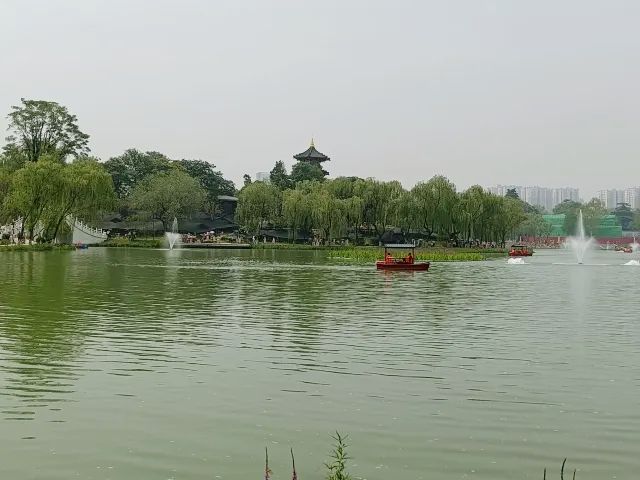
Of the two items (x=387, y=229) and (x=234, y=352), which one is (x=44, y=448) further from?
(x=387, y=229)

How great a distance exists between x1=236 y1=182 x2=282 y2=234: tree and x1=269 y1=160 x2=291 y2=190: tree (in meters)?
12.6

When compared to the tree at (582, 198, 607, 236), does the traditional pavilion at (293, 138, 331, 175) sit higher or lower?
higher

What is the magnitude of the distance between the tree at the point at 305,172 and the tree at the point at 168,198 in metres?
17.3

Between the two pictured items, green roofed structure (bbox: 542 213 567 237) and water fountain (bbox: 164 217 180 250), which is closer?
water fountain (bbox: 164 217 180 250)

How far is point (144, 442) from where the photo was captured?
6840 millimetres

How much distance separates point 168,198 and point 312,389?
7176 cm

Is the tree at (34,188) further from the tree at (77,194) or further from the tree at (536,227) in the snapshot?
the tree at (536,227)

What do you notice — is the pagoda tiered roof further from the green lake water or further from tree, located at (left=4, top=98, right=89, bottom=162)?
the green lake water

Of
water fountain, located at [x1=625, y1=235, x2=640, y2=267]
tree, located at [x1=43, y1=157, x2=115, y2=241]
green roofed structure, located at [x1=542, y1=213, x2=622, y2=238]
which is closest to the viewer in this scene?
water fountain, located at [x1=625, y1=235, x2=640, y2=267]

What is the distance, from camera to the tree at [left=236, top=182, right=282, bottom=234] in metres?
75.7

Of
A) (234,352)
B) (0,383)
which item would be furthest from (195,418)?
(234,352)

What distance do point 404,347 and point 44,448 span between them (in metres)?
7.26

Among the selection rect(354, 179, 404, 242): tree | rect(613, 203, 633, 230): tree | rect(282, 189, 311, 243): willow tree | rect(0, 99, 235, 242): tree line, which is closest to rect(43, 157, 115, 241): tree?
rect(0, 99, 235, 242): tree line

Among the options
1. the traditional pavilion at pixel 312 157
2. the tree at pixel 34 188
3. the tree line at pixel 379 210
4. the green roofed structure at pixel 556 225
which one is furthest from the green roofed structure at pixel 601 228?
the tree at pixel 34 188
